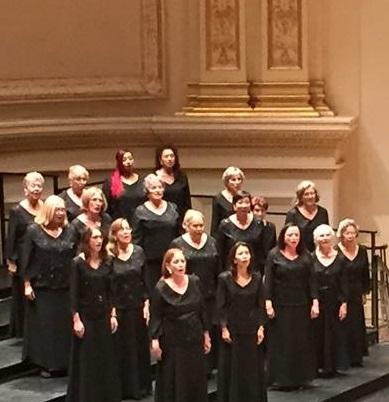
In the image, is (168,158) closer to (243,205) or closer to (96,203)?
(243,205)

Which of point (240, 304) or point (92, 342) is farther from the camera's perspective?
point (240, 304)

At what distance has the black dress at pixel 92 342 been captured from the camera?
368 inches

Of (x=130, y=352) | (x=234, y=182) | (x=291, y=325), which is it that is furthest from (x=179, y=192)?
(x=130, y=352)

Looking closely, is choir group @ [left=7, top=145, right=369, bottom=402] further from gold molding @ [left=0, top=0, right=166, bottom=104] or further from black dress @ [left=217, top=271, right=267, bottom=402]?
gold molding @ [left=0, top=0, right=166, bottom=104]

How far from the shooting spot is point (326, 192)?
41.8 ft

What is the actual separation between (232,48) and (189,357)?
456 centimetres

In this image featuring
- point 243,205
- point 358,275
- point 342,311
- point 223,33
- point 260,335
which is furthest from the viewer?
point 223,33

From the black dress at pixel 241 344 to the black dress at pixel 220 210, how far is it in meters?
1.57

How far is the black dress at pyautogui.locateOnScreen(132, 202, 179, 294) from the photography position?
10.6 metres

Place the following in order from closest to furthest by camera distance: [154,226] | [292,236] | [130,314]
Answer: [130,314] < [292,236] < [154,226]

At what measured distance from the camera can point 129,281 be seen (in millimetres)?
9695

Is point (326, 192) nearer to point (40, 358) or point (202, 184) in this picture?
point (202, 184)

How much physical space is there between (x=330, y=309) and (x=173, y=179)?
180cm

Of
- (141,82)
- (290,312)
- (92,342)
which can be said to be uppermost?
(141,82)
